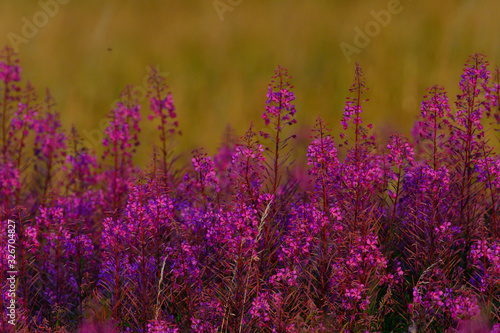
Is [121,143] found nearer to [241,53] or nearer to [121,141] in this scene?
[121,141]

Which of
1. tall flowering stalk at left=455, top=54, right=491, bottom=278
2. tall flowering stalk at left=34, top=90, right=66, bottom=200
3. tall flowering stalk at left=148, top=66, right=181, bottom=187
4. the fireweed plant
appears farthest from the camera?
tall flowering stalk at left=34, top=90, right=66, bottom=200

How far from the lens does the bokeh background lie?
6762 millimetres

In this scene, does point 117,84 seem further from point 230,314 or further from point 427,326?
point 427,326

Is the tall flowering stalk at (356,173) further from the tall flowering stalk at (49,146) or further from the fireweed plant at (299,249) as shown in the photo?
the tall flowering stalk at (49,146)

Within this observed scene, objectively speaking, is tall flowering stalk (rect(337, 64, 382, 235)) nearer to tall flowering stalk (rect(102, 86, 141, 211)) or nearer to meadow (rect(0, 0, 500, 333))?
meadow (rect(0, 0, 500, 333))

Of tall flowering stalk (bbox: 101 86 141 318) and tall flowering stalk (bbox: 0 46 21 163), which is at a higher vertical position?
tall flowering stalk (bbox: 0 46 21 163)

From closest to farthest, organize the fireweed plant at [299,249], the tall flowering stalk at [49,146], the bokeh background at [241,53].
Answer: the fireweed plant at [299,249] → the tall flowering stalk at [49,146] → the bokeh background at [241,53]

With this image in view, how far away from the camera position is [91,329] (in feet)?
11.7

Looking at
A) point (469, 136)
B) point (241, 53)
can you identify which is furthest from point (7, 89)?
point (469, 136)

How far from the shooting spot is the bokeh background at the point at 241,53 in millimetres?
6762

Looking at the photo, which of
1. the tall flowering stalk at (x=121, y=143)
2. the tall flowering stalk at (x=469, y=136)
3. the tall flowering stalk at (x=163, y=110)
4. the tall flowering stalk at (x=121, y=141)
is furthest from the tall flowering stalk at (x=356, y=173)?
the tall flowering stalk at (x=121, y=141)

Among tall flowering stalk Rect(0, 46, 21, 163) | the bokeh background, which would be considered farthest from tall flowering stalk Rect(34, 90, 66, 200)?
the bokeh background

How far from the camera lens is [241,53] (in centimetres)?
703

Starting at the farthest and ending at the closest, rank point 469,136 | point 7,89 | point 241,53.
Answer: point 241,53
point 7,89
point 469,136
